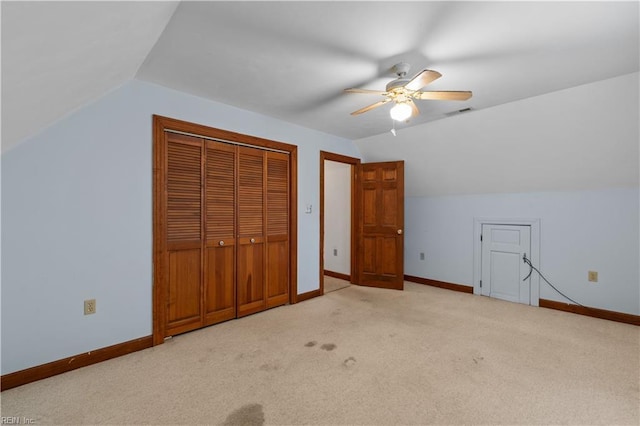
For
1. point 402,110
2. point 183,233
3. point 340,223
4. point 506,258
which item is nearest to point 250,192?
point 183,233

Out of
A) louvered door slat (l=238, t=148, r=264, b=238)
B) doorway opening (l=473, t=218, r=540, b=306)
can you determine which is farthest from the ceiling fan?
doorway opening (l=473, t=218, r=540, b=306)

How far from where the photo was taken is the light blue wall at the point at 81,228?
1.97 meters

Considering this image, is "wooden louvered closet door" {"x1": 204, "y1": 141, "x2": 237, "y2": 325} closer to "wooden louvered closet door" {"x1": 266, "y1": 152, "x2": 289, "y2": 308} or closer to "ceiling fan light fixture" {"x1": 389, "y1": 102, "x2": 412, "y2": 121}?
"wooden louvered closet door" {"x1": 266, "y1": 152, "x2": 289, "y2": 308}

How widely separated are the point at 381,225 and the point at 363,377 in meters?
2.76

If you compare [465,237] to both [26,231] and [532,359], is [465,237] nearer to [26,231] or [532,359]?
[532,359]

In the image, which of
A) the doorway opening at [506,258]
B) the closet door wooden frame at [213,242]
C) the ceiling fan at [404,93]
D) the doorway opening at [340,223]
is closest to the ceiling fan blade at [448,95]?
the ceiling fan at [404,93]

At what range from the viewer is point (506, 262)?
3.98 metres

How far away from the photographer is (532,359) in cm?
233

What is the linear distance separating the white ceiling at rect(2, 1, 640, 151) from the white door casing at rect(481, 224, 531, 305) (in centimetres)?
200

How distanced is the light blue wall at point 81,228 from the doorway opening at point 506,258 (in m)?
4.18

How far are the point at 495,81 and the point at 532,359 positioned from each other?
2408mm

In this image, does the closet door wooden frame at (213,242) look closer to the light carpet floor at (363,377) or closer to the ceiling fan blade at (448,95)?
the light carpet floor at (363,377)

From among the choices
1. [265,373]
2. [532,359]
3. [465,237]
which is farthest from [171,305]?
[465,237]

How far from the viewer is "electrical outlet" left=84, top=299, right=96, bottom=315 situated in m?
2.23
